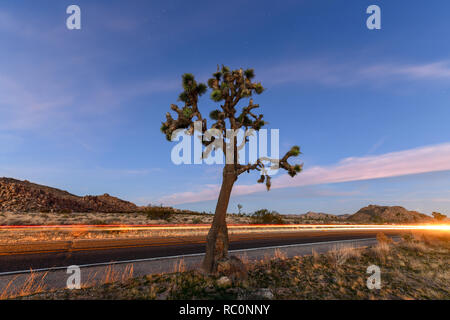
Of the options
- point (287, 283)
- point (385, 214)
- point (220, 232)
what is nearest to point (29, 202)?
point (220, 232)

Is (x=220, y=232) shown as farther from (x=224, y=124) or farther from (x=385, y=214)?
(x=385, y=214)

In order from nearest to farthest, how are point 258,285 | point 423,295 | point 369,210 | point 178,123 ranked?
Result: point 258,285
point 423,295
point 178,123
point 369,210

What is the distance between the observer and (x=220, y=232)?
24.5 ft

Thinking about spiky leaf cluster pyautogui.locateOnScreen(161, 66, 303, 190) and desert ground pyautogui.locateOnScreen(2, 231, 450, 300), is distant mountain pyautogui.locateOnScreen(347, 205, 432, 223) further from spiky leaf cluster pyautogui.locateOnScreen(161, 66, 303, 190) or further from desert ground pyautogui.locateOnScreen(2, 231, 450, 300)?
spiky leaf cluster pyautogui.locateOnScreen(161, 66, 303, 190)

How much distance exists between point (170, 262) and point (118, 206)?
7765 cm

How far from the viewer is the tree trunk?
7.27 metres

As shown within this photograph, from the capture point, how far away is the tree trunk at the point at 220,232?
727 centimetres

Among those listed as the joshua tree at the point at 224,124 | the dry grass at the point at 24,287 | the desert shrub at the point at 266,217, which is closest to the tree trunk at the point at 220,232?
the joshua tree at the point at 224,124

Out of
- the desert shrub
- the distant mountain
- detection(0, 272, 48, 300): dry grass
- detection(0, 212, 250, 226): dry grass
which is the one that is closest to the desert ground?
detection(0, 272, 48, 300): dry grass

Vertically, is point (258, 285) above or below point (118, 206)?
above

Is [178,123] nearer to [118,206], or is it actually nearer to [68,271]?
[68,271]

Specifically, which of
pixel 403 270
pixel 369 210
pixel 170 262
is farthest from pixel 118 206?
pixel 369 210

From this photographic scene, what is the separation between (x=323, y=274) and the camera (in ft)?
27.9

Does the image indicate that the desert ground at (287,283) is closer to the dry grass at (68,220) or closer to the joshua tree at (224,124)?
the joshua tree at (224,124)
